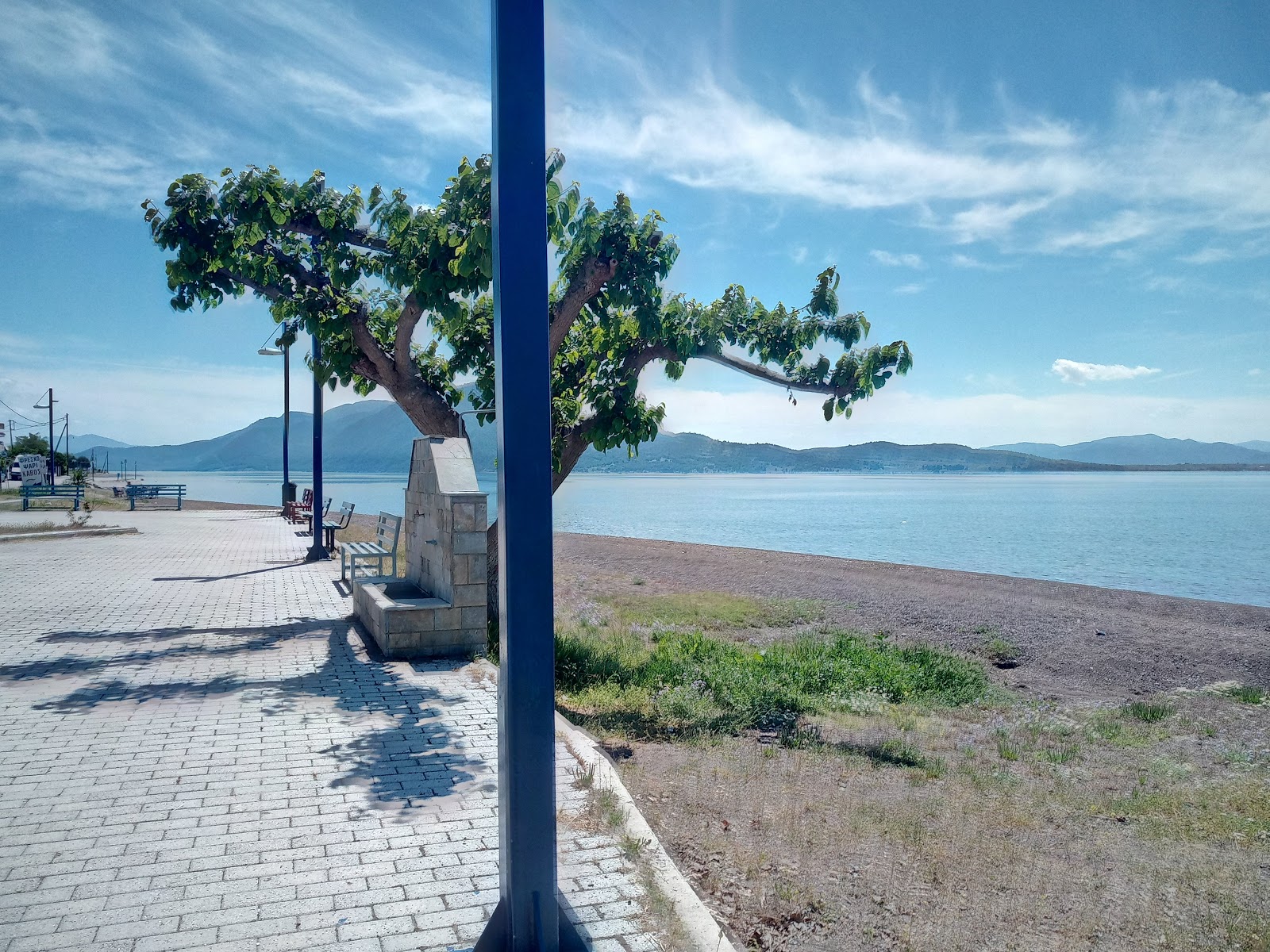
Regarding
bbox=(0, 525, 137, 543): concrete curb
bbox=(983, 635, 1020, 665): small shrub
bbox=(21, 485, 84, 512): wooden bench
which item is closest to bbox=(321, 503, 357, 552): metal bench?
bbox=(0, 525, 137, 543): concrete curb

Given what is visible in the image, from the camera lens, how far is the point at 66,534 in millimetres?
20500

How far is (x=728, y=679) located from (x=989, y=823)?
400 cm

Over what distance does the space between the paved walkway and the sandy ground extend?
29.2 feet

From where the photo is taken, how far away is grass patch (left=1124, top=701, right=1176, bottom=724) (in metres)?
9.59

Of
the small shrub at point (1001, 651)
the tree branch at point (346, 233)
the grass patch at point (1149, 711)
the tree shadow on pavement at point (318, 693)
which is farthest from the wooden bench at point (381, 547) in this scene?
the small shrub at point (1001, 651)

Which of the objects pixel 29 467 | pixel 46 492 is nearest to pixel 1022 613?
pixel 46 492

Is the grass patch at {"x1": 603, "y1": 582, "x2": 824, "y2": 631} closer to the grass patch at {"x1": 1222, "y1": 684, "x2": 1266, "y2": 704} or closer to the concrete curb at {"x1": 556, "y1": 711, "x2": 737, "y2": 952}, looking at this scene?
the grass patch at {"x1": 1222, "y1": 684, "x2": 1266, "y2": 704}

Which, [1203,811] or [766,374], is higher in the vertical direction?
[766,374]

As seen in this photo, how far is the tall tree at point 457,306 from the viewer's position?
880 centimetres

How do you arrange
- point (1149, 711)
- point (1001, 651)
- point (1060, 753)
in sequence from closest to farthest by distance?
point (1060, 753), point (1149, 711), point (1001, 651)

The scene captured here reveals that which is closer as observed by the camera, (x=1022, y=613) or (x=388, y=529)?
(x=388, y=529)

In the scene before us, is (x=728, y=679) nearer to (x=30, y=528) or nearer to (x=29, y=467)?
(x=30, y=528)

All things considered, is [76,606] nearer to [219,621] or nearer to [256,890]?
[219,621]

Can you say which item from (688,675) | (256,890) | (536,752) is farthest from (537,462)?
(688,675)
